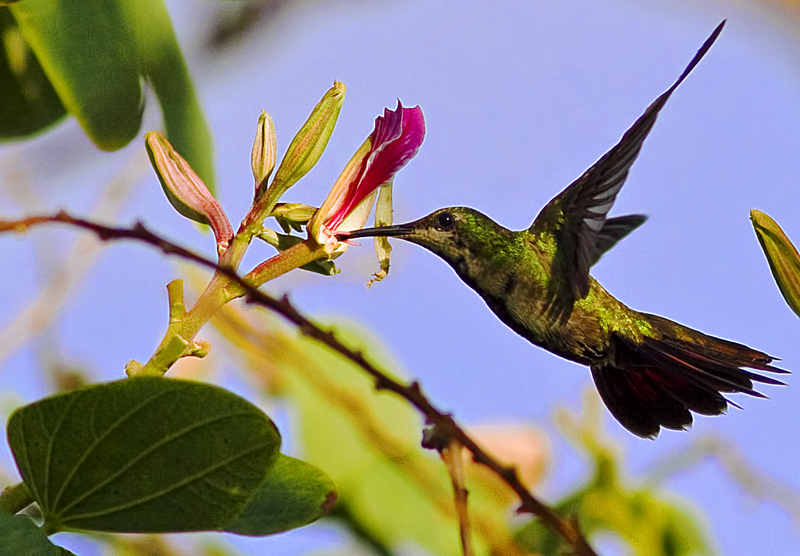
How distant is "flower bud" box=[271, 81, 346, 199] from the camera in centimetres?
122

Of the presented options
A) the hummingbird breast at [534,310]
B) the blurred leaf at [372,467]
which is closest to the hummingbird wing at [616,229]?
the hummingbird breast at [534,310]

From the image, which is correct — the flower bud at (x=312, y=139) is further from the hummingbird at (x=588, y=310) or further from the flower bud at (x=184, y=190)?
the hummingbird at (x=588, y=310)

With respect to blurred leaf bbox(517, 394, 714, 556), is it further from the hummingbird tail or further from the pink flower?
the pink flower

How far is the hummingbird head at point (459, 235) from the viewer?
162 cm

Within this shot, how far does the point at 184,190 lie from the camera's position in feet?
4.05

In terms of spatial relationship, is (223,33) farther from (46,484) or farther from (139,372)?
(46,484)

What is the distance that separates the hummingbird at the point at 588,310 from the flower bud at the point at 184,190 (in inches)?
14.9

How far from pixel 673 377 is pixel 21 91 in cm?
109

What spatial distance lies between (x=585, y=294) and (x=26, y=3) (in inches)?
36.7

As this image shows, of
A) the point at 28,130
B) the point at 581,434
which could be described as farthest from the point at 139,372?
the point at 581,434

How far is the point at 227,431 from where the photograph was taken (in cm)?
95

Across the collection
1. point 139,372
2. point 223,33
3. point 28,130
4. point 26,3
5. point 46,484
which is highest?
point 223,33

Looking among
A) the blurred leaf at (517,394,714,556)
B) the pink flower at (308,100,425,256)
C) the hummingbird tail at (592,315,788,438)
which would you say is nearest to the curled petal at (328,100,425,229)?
the pink flower at (308,100,425,256)

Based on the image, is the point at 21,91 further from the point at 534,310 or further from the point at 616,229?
the point at 616,229
